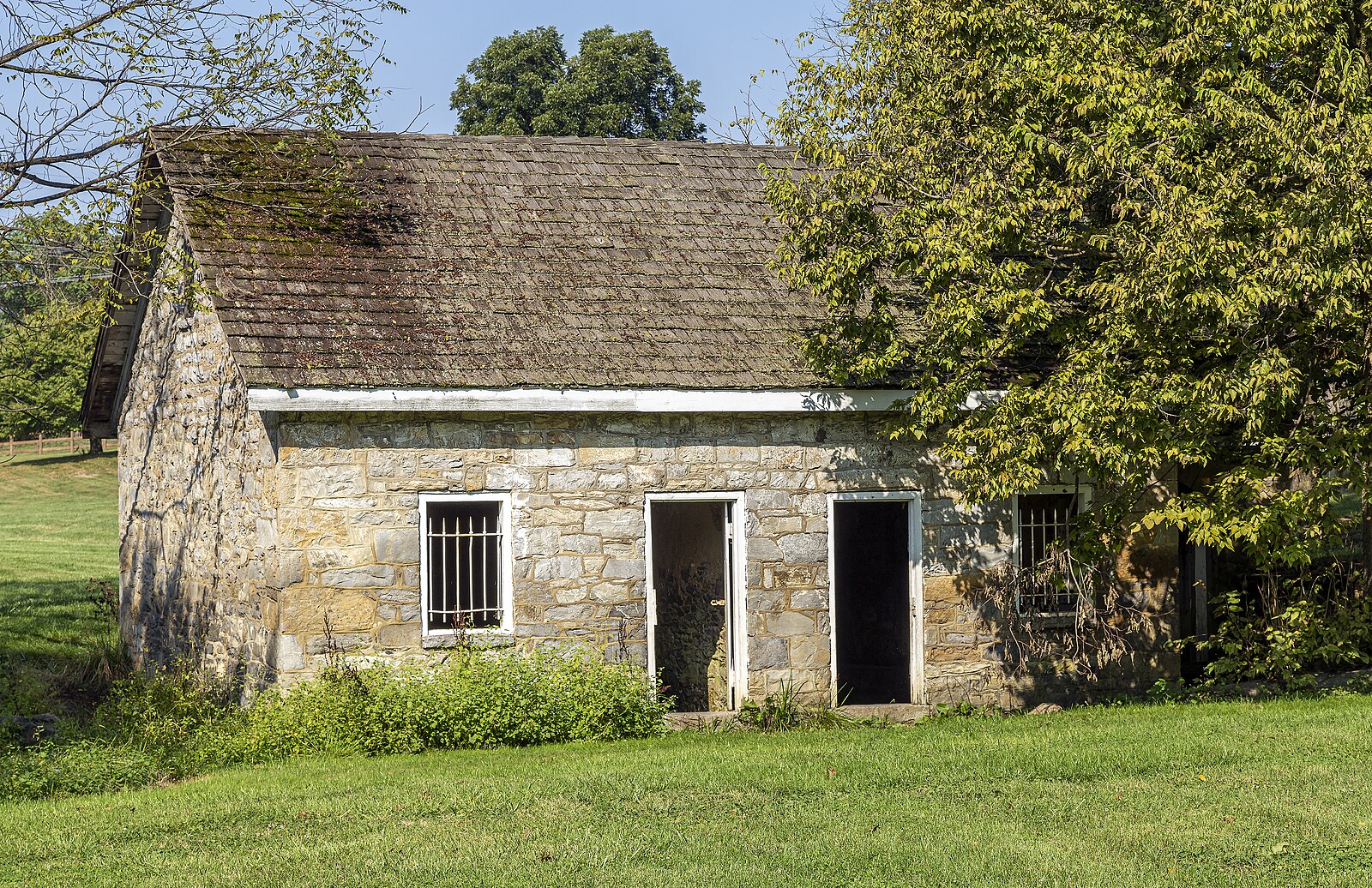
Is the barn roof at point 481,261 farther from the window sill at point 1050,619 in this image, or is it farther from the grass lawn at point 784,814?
the grass lawn at point 784,814

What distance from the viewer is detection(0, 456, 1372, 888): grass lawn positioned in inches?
266

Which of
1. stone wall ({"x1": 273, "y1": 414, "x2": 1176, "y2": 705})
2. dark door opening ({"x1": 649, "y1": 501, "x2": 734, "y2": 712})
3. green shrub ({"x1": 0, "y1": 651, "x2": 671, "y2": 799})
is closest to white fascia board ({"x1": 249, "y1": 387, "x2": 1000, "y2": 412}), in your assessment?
stone wall ({"x1": 273, "y1": 414, "x2": 1176, "y2": 705})

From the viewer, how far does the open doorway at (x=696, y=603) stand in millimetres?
12289

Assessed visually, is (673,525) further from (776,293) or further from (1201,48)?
(1201,48)

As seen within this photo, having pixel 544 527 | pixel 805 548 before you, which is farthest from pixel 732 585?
pixel 544 527

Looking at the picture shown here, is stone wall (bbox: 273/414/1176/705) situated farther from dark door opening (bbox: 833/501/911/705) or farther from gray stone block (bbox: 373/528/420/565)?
dark door opening (bbox: 833/501/911/705)

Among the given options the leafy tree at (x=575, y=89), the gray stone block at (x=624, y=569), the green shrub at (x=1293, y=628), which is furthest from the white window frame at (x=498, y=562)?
the leafy tree at (x=575, y=89)

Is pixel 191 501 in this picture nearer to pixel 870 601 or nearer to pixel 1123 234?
pixel 870 601

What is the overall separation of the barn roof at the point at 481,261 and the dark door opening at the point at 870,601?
10.0 ft

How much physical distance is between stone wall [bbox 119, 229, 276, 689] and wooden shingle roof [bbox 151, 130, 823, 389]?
0.77 m

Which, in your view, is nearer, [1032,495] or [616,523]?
[616,523]

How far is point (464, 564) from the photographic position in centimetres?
1164

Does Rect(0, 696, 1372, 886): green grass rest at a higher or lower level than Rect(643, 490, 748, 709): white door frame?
lower

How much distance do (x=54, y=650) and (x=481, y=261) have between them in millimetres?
8110
